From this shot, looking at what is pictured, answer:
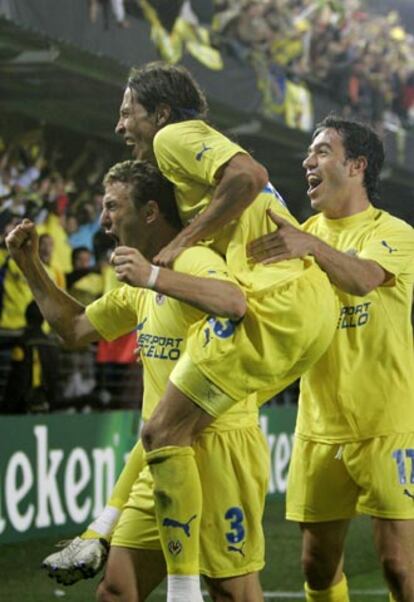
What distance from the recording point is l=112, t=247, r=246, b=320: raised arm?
4363 millimetres

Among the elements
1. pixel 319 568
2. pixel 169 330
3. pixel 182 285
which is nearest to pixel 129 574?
pixel 169 330

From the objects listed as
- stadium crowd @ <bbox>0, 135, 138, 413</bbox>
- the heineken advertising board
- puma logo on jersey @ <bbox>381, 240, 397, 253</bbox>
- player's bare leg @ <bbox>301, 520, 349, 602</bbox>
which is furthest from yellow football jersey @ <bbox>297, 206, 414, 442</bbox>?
stadium crowd @ <bbox>0, 135, 138, 413</bbox>

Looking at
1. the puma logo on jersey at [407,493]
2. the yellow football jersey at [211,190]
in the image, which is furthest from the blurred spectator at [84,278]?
the yellow football jersey at [211,190]

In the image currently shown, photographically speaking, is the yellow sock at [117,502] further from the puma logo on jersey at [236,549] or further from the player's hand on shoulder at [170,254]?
the player's hand on shoulder at [170,254]

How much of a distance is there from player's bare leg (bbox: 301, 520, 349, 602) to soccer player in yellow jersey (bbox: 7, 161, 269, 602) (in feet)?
2.67

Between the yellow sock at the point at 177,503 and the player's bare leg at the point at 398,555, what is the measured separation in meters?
1.09

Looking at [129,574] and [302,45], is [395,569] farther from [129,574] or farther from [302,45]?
[302,45]

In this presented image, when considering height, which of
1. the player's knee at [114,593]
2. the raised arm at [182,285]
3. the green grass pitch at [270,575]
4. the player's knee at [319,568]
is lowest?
the green grass pitch at [270,575]

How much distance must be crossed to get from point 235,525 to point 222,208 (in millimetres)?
1021

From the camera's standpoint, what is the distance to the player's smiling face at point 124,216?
15.8 feet

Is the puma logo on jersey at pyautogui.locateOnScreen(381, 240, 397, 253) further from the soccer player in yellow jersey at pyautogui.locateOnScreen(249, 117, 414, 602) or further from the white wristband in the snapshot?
the white wristband

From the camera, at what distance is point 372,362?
5.49 m

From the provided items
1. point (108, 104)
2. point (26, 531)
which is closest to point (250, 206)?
point (26, 531)

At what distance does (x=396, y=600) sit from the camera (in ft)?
17.7
